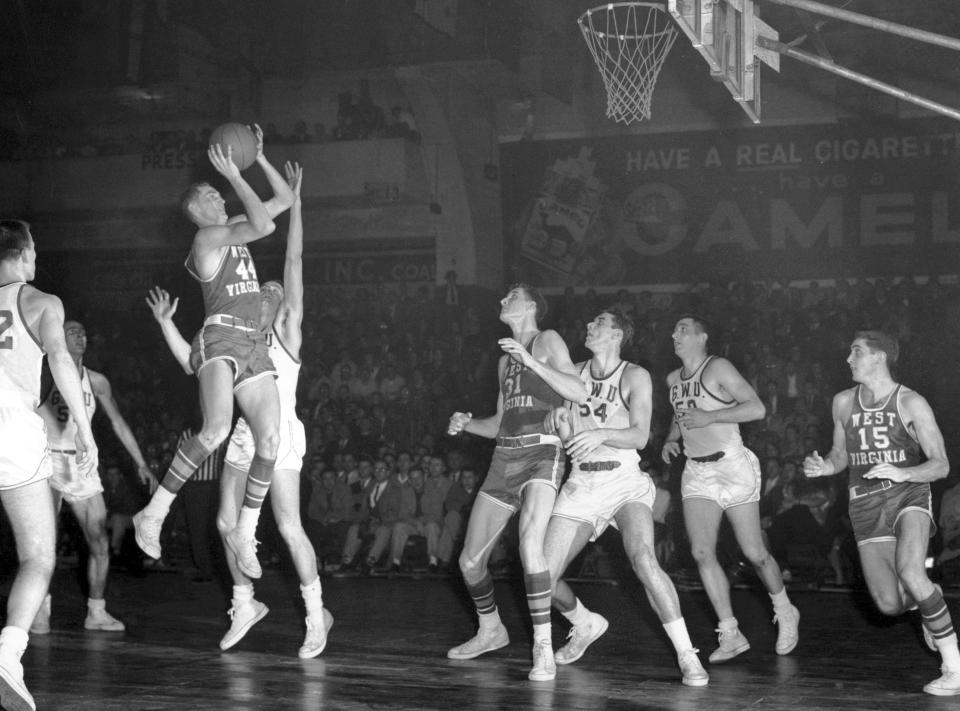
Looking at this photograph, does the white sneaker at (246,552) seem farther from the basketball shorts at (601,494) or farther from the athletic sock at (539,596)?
the basketball shorts at (601,494)

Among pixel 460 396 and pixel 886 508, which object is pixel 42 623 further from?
pixel 460 396

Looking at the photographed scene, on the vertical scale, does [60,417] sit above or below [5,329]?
below

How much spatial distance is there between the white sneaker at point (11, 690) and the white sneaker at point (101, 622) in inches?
125

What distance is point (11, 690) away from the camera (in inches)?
201

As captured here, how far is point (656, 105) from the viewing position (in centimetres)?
1780

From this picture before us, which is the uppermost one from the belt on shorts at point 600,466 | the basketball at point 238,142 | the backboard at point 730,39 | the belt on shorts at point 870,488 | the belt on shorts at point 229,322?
the backboard at point 730,39

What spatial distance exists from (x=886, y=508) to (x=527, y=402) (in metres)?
2.08

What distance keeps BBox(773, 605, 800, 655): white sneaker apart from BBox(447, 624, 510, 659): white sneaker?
1.70 m

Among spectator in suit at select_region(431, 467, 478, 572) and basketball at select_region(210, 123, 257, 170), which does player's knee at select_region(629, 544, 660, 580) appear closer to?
basketball at select_region(210, 123, 257, 170)

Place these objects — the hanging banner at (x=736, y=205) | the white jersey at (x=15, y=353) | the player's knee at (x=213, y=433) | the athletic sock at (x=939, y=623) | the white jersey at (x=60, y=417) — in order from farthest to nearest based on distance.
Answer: the hanging banner at (x=736, y=205)
the white jersey at (x=60, y=417)
the player's knee at (x=213, y=433)
the athletic sock at (x=939, y=623)
the white jersey at (x=15, y=353)

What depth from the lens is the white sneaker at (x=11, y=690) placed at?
16.7 feet

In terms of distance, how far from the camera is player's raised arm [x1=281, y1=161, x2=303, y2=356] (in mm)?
7109

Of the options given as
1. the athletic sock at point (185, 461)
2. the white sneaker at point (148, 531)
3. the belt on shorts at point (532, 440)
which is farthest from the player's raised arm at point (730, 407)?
the white sneaker at point (148, 531)

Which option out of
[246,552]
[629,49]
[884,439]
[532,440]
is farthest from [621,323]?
[629,49]
